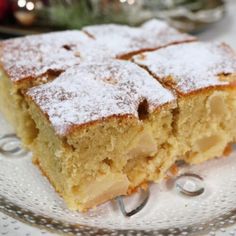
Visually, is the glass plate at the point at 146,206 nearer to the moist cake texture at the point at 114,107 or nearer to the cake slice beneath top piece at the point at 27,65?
the moist cake texture at the point at 114,107

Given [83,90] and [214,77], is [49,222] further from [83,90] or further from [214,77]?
[214,77]

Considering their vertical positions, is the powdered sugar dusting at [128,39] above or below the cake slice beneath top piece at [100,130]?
above

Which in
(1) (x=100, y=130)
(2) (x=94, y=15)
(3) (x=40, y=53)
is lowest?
(1) (x=100, y=130)

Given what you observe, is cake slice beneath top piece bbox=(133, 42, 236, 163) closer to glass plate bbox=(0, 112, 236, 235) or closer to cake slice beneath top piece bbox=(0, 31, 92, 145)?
glass plate bbox=(0, 112, 236, 235)

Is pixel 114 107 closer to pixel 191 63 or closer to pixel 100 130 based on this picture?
pixel 100 130

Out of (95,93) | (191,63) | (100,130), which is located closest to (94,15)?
(191,63)

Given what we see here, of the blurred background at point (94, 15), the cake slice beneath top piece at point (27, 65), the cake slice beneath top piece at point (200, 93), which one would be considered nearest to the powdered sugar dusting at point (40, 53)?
the cake slice beneath top piece at point (27, 65)
